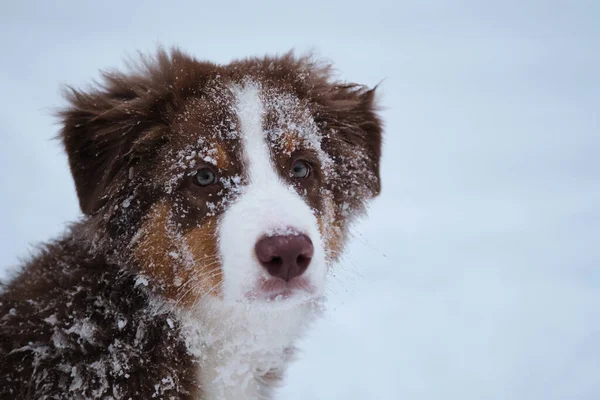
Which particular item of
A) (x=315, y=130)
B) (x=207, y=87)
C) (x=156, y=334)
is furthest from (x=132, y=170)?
(x=315, y=130)

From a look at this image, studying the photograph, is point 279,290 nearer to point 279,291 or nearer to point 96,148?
point 279,291

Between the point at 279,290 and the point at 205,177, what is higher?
the point at 205,177

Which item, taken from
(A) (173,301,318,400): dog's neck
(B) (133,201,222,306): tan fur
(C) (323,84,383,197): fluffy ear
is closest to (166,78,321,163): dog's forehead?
(C) (323,84,383,197): fluffy ear

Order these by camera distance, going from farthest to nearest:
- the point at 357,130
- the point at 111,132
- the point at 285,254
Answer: the point at 357,130, the point at 111,132, the point at 285,254

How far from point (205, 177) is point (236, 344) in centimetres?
88

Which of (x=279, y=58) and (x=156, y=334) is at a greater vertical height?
(x=279, y=58)

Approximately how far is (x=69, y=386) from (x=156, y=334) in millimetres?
453

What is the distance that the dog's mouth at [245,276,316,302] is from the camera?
2842 millimetres

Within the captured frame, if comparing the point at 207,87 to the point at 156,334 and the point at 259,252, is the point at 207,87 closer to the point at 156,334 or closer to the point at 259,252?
the point at 259,252

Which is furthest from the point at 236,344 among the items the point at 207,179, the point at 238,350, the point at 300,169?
the point at 300,169

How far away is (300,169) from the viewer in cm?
343

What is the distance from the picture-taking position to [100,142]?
320 centimetres

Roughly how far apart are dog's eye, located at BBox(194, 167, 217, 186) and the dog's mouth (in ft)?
2.10

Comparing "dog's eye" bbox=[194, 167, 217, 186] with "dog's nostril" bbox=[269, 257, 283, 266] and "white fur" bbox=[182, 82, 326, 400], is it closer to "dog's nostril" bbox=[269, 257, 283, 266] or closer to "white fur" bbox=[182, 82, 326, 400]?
"white fur" bbox=[182, 82, 326, 400]
